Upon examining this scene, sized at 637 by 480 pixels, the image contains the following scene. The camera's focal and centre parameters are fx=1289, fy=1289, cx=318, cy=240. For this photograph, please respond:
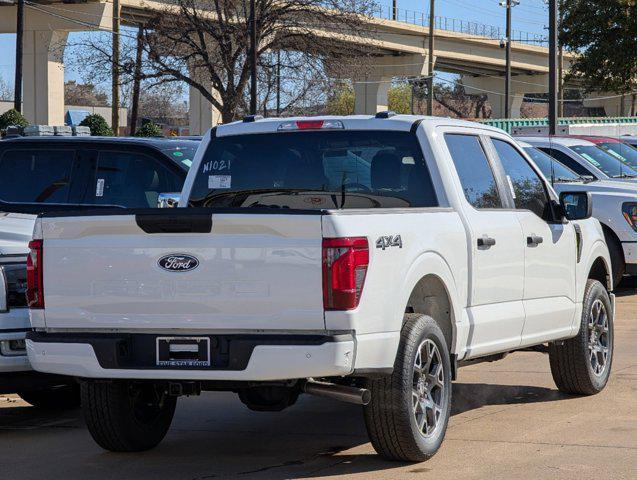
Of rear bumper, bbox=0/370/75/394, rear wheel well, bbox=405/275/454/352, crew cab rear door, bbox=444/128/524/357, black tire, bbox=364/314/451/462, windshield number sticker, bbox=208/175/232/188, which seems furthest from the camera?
windshield number sticker, bbox=208/175/232/188

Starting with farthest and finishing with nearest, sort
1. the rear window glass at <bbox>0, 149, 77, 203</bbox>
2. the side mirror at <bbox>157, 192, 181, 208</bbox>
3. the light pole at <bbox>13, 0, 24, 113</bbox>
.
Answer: the light pole at <bbox>13, 0, 24, 113</bbox> → the rear window glass at <bbox>0, 149, 77, 203</bbox> → the side mirror at <bbox>157, 192, 181, 208</bbox>

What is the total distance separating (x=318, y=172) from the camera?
790cm

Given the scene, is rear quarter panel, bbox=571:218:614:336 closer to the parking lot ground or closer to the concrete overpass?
the parking lot ground

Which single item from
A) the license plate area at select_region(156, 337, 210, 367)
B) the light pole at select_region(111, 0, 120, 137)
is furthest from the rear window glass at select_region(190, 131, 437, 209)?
the light pole at select_region(111, 0, 120, 137)

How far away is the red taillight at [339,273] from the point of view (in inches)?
242

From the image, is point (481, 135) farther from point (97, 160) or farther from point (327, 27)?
point (327, 27)

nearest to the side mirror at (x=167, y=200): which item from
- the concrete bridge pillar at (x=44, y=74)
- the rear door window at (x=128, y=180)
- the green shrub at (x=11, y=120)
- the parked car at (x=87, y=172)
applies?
the parked car at (x=87, y=172)

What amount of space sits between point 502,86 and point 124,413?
103m

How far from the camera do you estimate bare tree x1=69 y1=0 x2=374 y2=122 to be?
57.1 metres

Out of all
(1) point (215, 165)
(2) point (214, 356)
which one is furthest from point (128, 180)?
(2) point (214, 356)

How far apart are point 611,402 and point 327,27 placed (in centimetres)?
5029

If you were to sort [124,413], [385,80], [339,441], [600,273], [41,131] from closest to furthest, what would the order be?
[124,413], [339,441], [600,273], [41,131], [385,80]

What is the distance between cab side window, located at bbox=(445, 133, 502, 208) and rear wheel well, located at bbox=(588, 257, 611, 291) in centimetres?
168

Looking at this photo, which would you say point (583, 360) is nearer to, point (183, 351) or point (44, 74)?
point (183, 351)
